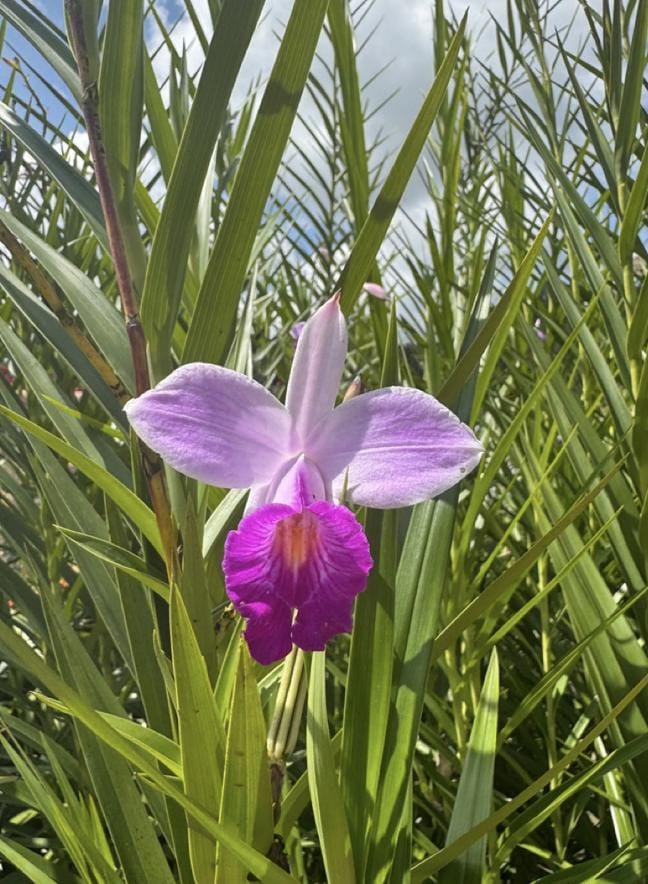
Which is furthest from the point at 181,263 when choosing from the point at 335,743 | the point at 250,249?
the point at 335,743

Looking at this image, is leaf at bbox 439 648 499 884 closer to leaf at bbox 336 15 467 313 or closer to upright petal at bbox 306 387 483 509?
upright petal at bbox 306 387 483 509

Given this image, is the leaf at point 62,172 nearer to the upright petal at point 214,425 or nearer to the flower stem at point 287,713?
the upright petal at point 214,425

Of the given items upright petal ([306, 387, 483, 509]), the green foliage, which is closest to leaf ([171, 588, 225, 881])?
the green foliage

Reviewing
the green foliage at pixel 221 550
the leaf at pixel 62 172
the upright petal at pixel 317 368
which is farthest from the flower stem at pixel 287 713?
the leaf at pixel 62 172

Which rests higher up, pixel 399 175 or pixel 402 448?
pixel 399 175

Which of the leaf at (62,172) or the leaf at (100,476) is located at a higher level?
the leaf at (62,172)

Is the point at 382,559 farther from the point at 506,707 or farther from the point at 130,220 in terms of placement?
the point at 506,707

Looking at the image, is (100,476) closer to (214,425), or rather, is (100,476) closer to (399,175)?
(214,425)

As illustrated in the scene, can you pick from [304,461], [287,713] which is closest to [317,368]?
[304,461]
